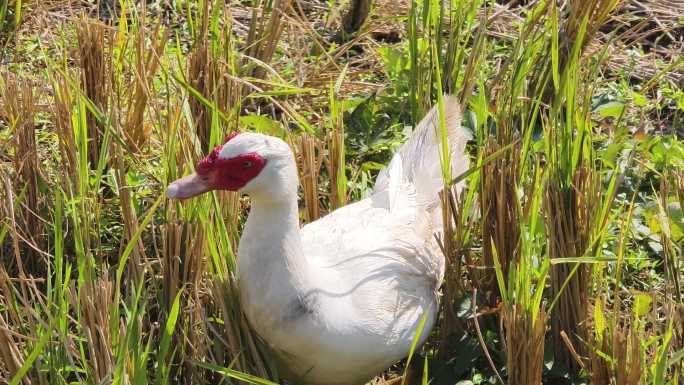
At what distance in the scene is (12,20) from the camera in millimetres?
4184

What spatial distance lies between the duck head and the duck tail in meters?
0.78

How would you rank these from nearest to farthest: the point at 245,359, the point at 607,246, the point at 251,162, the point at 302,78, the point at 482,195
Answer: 1. the point at 251,162
2. the point at 245,359
3. the point at 482,195
4. the point at 607,246
5. the point at 302,78

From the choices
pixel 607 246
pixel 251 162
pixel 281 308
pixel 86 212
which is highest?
pixel 251 162

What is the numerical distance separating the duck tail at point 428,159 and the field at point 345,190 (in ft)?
0.45

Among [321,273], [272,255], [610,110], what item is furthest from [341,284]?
[610,110]

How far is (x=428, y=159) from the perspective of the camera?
325 centimetres

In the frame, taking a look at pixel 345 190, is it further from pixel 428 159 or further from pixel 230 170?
pixel 230 170

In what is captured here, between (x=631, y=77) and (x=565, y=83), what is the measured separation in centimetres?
163

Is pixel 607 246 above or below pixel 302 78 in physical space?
below

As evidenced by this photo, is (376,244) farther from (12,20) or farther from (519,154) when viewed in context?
(12,20)

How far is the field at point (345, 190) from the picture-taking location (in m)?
2.39

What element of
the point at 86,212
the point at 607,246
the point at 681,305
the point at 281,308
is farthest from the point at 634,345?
the point at 86,212

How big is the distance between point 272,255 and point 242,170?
0.23 metres

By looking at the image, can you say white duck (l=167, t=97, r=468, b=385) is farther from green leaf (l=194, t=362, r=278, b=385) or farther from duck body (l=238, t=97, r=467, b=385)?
green leaf (l=194, t=362, r=278, b=385)
